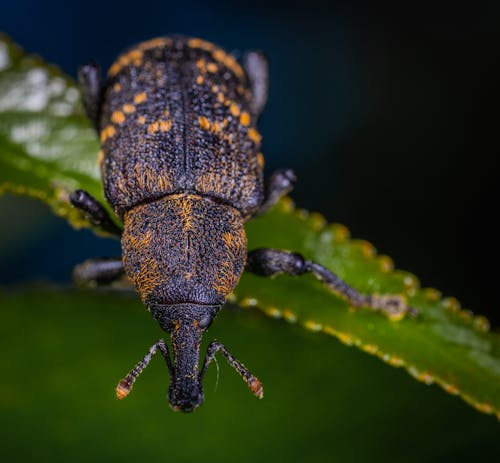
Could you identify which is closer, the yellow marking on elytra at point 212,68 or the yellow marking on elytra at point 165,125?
the yellow marking on elytra at point 165,125

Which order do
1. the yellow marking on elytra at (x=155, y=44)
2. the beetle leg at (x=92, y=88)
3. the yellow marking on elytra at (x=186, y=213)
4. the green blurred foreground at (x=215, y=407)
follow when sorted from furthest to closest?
1. the yellow marking on elytra at (x=155, y=44)
2. the beetle leg at (x=92, y=88)
3. the yellow marking on elytra at (x=186, y=213)
4. the green blurred foreground at (x=215, y=407)

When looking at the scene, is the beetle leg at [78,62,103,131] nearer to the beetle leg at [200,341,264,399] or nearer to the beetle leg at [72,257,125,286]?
the beetle leg at [72,257,125,286]

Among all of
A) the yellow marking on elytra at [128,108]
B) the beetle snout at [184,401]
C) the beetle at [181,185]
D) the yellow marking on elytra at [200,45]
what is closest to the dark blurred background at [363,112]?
the yellow marking on elytra at [200,45]

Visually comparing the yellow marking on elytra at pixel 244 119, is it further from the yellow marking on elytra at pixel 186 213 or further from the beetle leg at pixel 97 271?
the beetle leg at pixel 97 271

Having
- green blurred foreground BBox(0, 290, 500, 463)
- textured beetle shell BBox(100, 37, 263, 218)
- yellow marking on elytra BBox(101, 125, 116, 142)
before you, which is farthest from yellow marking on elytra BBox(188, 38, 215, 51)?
green blurred foreground BBox(0, 290, 500, 463)

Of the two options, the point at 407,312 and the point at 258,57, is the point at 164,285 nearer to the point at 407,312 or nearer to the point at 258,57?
the point at 407,312

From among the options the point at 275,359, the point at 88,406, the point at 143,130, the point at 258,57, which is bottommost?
the point at 88,406

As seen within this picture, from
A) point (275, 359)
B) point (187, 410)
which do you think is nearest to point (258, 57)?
point (275, 359)

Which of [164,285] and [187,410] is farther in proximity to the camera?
[164,285]
